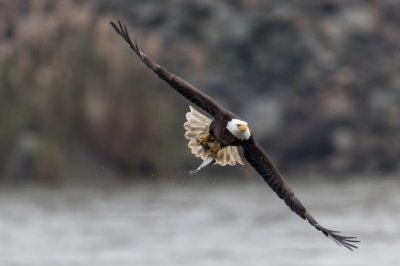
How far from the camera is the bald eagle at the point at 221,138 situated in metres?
11.6

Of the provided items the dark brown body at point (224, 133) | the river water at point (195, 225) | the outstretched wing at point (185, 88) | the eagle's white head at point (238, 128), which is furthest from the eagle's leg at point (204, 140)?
the river water at point (195, 225)

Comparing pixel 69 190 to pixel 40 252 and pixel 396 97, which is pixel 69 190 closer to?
pixel 40 252

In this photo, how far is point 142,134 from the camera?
25109mm

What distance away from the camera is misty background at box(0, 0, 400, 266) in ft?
67.0

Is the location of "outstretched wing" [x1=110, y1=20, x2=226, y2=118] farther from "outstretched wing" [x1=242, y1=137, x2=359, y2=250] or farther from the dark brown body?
"outstretched wing" [x1=242, y1=137, x2=359, y2=250]

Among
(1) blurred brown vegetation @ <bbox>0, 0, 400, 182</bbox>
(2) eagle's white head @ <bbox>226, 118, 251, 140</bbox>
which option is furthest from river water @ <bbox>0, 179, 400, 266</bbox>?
(2) eagle's white head @ <bbox>226, 118, 251, 140</bbox>

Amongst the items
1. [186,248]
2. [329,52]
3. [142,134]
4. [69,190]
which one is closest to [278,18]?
[329,52]

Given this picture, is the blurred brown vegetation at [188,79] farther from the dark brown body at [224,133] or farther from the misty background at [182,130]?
the dark brown body at [224,133]

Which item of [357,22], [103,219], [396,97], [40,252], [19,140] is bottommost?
[40,252]

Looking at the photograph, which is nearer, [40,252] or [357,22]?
[40,252]

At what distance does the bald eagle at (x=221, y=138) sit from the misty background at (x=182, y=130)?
5.94 metres

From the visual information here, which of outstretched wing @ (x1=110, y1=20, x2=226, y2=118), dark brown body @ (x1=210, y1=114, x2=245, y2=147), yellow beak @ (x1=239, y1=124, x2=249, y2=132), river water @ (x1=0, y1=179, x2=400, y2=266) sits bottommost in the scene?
yellow beak @ (x1=239, y1=124, x2=249, y2=132)

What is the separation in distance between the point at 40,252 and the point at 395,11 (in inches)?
559

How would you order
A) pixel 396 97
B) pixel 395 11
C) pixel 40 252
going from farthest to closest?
1. pixel 395 11
2. pixel 396 97
3. pixel 40 252
